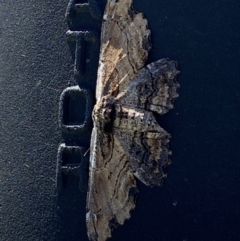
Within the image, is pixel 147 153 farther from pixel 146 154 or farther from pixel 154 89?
pixel 154 89

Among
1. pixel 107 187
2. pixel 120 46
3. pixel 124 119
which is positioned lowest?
pixel 107 187

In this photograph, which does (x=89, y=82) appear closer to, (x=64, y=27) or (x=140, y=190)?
(x=64, y=27)

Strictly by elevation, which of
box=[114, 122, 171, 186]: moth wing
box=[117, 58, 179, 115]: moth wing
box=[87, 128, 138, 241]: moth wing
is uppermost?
box=[117, 58, 179, 115]: moth wing

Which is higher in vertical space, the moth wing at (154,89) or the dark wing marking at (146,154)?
the moth wing at (154,89)

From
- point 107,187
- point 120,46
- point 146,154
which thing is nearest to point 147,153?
point 146,154

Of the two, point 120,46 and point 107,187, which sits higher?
point 120,46

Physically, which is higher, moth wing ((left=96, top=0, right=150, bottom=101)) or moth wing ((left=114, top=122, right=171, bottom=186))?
moth wing ((left=96, top=0, right=150, bottom=101))

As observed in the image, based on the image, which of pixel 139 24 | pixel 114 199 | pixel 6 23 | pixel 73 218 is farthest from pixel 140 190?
pixel 6 23
